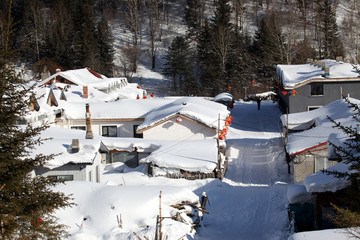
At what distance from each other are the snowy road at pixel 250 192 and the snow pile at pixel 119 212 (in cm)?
181

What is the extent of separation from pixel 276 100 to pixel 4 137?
3966 centimetres

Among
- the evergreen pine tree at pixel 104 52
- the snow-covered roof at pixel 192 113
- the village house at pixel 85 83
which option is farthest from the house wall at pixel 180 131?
the evergreen pine tree at pixel 104 52

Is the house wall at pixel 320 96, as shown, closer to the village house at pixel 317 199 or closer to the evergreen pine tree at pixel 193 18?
the village house at pixel 317 199

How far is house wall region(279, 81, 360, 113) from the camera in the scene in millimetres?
33906

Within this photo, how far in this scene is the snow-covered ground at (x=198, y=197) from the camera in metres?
15.0

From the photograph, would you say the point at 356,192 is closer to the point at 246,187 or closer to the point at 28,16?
the point at 246,187

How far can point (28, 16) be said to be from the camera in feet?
233

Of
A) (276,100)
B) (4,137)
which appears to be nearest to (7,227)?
(4,137)

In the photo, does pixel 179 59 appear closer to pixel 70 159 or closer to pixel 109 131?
pixel 109 131

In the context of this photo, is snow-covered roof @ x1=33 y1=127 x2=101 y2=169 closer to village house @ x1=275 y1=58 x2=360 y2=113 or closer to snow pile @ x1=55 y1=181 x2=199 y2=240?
snow pile @ x1=55 y1=181 x2=199 y2=240

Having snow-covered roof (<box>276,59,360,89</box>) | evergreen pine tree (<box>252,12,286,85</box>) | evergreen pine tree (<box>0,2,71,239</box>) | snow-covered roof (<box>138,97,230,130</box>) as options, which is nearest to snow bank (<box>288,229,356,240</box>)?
evergreen pine tree (<box>0,2,71,239</box>)

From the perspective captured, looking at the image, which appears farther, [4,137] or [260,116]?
[260,116]

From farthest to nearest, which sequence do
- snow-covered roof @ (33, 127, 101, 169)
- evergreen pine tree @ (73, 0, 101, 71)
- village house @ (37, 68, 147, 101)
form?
evergreen pine tree @ (73, 0, 101, 71) < village house @ (37, 68, 147, 101) < snow-covered roof @ (33, 127, 101, 169)

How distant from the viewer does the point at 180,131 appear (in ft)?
95.9
